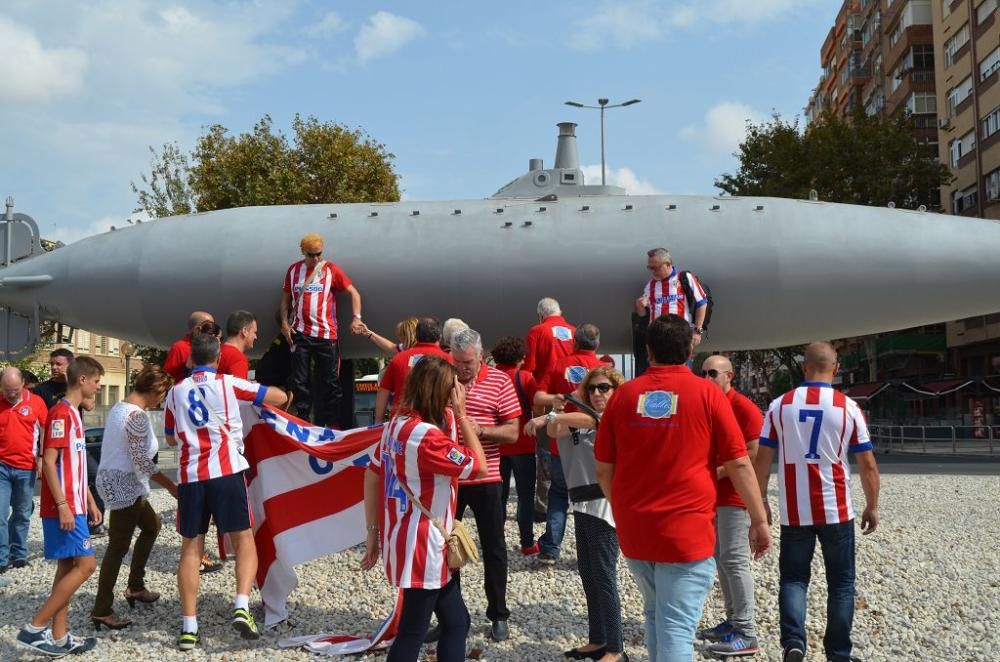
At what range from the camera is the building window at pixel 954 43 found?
3677 centimetres

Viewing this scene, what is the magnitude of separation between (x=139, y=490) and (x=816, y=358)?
423 centimetres

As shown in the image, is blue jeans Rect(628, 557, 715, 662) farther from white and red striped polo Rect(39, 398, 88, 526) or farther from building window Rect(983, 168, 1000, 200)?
building window Rect(983, 168, 1000, 200)

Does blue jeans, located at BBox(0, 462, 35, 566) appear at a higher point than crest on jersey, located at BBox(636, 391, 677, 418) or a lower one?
lower

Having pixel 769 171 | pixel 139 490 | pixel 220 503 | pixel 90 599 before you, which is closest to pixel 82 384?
pixel 139 490

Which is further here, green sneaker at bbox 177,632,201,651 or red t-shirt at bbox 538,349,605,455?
red t-shirt at bbox 538,349,605,455

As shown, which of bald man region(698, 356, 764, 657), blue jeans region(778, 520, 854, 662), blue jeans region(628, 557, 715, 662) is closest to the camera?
blue jeans region(628, 557, 715, 662)

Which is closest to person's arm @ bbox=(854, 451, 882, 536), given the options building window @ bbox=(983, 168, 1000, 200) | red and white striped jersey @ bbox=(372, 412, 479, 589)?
red and white striped jersey @ bbox=(372, 412, 479, 589)

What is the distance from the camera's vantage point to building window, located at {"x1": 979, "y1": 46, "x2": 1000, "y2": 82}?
112 ft

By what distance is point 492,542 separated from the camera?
530cm

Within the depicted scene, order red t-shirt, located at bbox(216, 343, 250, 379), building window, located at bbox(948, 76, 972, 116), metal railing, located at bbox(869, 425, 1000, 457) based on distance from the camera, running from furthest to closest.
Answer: building window, located at bbox(948, 76, 972, 116) < metal railing, located at bbox(869, 425, 1000, 457) < red t-shirt, located at bbox(216, 343, 250, 379)

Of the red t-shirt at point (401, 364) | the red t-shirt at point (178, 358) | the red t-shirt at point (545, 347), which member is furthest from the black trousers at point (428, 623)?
the red t-shirt at point (178, 358)

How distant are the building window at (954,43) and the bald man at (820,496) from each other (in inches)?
1497

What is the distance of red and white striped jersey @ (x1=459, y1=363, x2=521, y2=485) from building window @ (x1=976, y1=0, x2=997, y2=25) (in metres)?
35.8

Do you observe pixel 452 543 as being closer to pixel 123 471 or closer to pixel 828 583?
pixel 828 583
